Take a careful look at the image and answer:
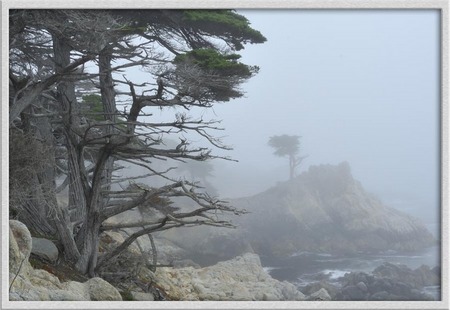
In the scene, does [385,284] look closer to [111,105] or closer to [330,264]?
[330,264]

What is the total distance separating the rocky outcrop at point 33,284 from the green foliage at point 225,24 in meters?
3.15

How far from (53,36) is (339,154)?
3.88 m

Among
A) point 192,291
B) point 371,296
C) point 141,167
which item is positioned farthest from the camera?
point 141,167

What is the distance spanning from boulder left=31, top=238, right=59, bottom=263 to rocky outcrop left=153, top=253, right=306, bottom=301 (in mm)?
1560

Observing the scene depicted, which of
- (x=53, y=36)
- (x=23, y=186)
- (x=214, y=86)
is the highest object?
(x=53, y=36)

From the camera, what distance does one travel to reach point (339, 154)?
7.82 metres

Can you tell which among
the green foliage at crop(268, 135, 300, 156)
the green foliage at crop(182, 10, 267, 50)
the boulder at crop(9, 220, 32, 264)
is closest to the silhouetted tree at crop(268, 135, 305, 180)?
the green foliage at crop(268, 135, 300, 156)

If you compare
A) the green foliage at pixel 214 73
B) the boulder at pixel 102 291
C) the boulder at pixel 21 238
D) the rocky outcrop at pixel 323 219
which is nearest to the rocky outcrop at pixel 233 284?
the rocky outcrop at pixel 323 219

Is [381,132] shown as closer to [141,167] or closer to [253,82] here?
[253,82]

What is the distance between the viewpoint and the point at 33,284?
7.47 m

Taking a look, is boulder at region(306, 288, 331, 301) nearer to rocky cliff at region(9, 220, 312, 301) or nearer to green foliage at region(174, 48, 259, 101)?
rocky cliff at region(9, 220, 312, 301)

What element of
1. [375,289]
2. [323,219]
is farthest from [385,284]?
[323,219]

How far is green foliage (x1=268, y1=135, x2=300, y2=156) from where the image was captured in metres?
7.76

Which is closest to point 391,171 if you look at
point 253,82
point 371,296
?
point 371,296
